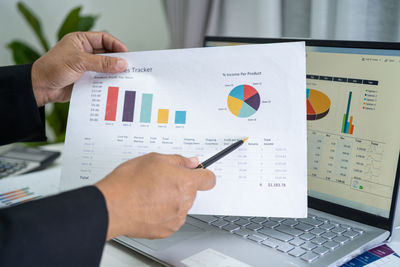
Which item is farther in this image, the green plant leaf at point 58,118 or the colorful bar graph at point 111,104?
the green plant leaf at point 58,118

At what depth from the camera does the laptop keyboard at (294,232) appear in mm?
592

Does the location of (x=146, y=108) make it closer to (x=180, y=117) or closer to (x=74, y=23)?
(x=180, y=117)

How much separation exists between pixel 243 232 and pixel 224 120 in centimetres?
19

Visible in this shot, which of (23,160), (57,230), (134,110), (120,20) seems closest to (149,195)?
(57,230)

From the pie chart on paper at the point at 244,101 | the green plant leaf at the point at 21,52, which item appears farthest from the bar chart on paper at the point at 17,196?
the green plant leaf at the point at 21,52

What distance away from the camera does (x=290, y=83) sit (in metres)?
0.63

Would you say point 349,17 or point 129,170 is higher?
point 349,17

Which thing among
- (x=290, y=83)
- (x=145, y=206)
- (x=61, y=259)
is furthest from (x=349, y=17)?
(x=61, y=259)

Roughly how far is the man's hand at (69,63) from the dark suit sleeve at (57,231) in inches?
12.0

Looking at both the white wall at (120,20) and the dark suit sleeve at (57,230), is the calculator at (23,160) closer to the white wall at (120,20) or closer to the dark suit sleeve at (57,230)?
the dark suit sleeve at (57,230)

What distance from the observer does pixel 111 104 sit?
0.70 meters

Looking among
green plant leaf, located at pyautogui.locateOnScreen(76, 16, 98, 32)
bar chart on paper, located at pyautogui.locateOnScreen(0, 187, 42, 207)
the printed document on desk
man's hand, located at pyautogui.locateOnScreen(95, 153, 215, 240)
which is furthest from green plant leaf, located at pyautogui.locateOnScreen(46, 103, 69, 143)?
man's hand, located at pyautogui.locateOnScreen(95, 153, 215, 240)

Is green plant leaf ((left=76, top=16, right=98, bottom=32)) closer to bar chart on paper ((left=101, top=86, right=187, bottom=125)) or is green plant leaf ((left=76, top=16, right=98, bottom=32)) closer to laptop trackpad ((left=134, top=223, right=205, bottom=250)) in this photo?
bar chart on paper ((left=101, top=86, right=187, bottom=125))

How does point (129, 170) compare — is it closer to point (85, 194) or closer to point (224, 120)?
point (85, 194)
